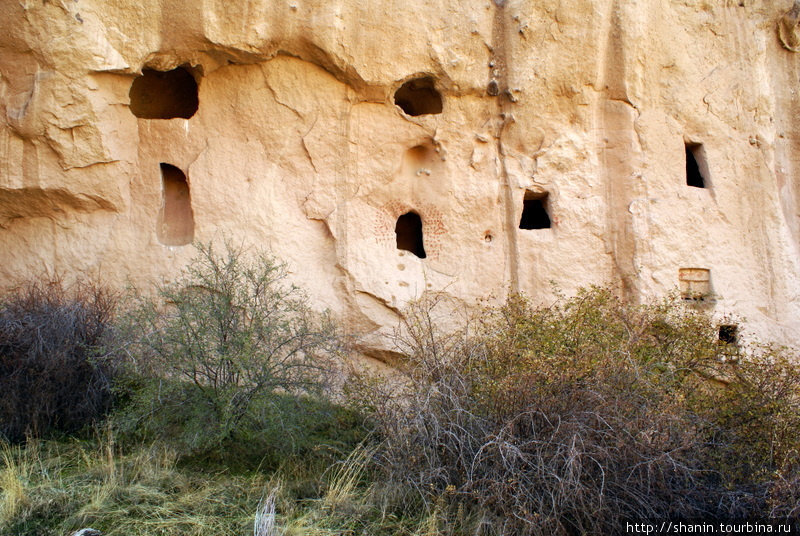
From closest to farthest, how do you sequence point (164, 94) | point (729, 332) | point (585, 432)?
1. point (585, 432)
2. point (729, 332)
3. point (164, 94)

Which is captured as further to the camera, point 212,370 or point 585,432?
point 212,370

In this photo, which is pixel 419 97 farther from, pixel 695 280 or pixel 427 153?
pixel 695 280

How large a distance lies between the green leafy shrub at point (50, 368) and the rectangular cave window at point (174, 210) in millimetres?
1310

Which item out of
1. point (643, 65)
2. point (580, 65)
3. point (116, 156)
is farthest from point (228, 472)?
point (643, 65)

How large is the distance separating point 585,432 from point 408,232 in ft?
14.2

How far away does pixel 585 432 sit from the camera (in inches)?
158

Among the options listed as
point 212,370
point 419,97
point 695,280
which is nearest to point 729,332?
point 695,280

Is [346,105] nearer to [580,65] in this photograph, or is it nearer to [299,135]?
[299,135]

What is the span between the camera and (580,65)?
23.2 ft

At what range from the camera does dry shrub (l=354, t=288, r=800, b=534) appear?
389cm

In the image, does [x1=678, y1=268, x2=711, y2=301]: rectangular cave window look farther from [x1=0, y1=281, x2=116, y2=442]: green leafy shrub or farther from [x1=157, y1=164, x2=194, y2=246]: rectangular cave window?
[x1=0, y1=281, x2=116, y2=442]: green leafy shrub

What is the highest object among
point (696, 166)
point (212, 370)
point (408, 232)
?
point (696, 166)

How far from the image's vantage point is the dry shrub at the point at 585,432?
3.89m

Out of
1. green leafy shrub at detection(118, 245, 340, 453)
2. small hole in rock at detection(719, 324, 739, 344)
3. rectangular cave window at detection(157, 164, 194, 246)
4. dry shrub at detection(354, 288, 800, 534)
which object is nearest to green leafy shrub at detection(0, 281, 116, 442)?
green leafy shrub at detection(118, 245, 340, 453)
